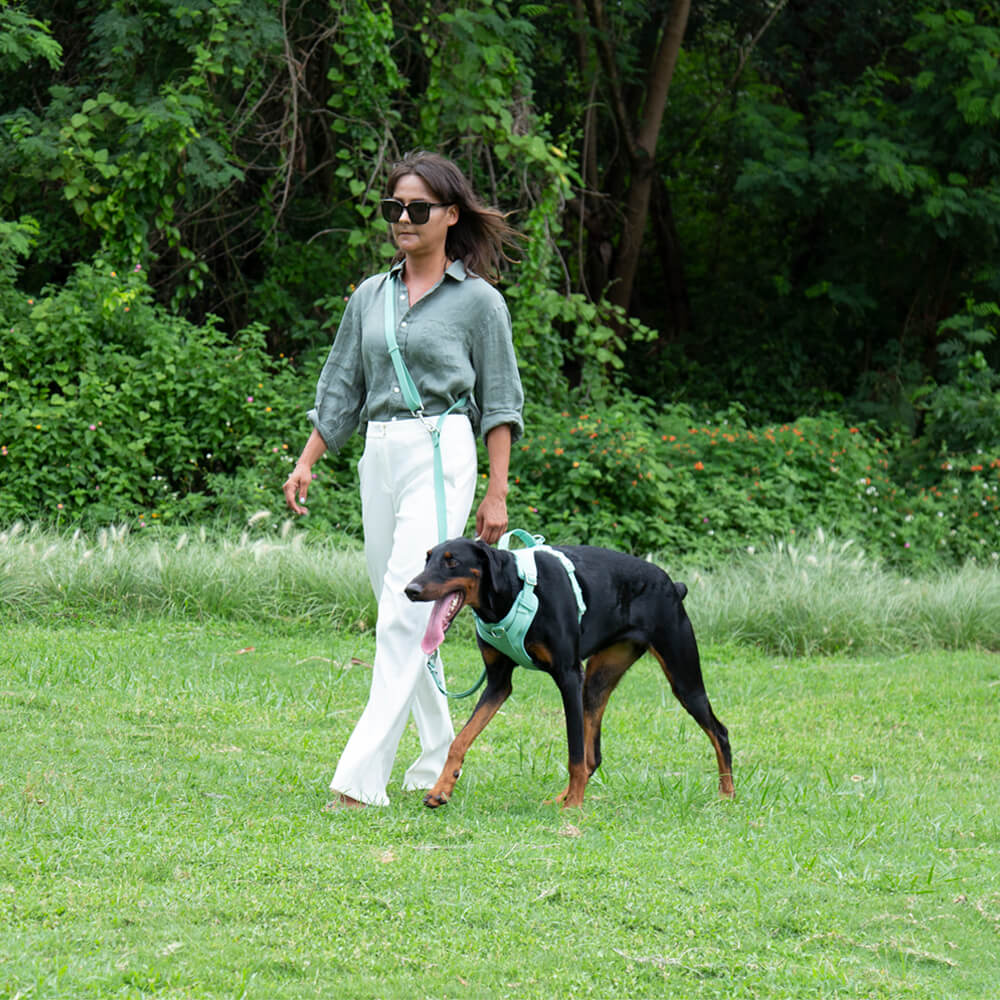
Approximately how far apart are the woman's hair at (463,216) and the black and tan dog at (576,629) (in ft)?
3.88

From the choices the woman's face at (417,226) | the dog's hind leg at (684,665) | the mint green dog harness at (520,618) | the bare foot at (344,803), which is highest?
the woman's face at (417,226)

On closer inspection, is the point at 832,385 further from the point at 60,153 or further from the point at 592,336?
the point at 60,153

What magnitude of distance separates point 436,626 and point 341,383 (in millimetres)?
1216

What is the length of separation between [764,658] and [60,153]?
7.30m

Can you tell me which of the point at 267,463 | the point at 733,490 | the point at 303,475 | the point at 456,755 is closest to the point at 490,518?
the point at 303,475

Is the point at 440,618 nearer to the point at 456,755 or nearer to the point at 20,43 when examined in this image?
the point at 456,755

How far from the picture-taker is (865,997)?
3.66 metres

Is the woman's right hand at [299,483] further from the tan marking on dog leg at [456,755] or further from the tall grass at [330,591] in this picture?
the tall grass at [330,591]

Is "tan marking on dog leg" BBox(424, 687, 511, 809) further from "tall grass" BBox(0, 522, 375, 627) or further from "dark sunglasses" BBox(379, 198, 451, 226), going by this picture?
"tall grass" BBox(0, 522, 375, 627)

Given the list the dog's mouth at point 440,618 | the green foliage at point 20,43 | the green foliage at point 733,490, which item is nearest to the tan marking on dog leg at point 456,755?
the dog's mouth at point 440,618

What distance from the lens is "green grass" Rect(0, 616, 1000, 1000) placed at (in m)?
3.69

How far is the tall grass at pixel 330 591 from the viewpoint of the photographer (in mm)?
9258

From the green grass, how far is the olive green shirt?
4.79 ft

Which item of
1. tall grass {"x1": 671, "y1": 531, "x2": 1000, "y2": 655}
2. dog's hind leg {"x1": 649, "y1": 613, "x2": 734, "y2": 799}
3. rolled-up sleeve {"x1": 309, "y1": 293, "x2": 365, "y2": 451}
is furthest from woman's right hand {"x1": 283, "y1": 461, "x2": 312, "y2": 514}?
tall grass {"x1": 671, "y1": 531, "x2": 1000, "y2": 655}
